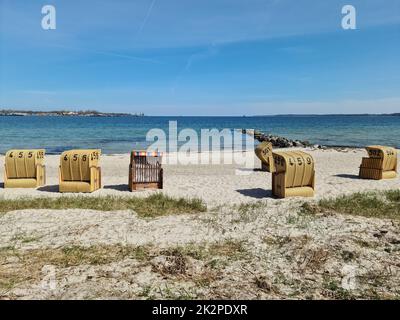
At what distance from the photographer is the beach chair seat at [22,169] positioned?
44.4 feet

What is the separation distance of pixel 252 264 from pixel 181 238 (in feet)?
6.34

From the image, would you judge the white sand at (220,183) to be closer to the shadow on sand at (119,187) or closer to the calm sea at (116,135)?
the shadow on sand at (119,187)

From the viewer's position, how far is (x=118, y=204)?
1070cm

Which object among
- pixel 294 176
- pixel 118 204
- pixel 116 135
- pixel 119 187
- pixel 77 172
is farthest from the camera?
pixel 116 135

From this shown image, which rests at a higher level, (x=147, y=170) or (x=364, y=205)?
(x=147, y=170)

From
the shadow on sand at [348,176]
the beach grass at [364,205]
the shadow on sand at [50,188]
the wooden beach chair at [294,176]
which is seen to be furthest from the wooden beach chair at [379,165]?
the shadow on sand at [50,188]

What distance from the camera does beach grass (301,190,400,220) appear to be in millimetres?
9484

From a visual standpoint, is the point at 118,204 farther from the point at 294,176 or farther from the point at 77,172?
the point at 294,176

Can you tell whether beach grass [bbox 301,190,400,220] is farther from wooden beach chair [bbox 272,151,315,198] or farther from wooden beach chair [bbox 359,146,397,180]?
wooden beach chair [bbox 359,146,397,180]

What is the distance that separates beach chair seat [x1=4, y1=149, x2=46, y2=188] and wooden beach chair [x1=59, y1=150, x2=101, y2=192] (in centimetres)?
153

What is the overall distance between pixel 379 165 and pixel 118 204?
36.3ft

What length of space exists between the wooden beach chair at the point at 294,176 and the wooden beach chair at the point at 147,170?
4442 millimetres

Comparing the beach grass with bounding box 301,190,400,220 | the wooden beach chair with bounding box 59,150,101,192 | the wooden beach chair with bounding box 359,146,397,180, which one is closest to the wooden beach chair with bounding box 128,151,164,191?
the wooden beach chair with bounding box 59,150,101,192

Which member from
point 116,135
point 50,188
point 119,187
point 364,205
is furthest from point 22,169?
point 116,135
